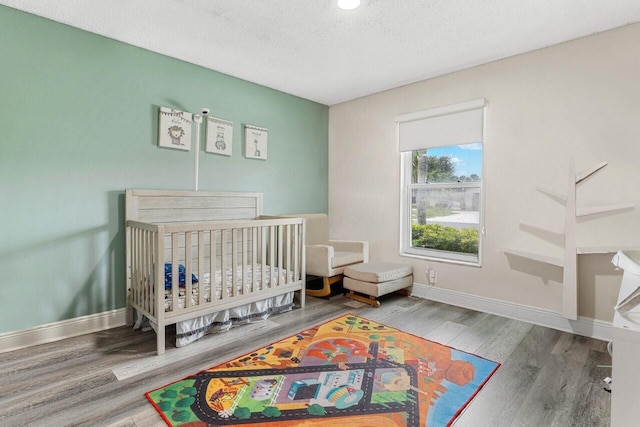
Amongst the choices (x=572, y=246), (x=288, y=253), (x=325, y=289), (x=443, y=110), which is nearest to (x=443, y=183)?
(x=443, y=110)

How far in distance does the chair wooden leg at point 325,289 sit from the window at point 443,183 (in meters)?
0.83

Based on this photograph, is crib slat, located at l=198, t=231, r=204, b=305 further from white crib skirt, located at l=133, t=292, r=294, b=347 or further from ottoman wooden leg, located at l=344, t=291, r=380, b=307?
ottoman wooden leg, located at l=344, t=291, r=380, b=307

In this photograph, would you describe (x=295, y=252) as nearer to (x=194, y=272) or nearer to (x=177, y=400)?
(x=194, y=272)

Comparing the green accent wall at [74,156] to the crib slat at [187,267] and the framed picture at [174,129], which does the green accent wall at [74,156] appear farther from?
the crib slat at [187,267]

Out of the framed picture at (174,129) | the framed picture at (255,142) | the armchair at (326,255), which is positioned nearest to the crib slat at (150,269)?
the framed picture at (174,129)

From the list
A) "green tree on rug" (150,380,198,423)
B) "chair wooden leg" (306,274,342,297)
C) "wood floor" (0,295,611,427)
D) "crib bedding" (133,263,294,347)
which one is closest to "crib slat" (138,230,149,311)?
"crib bedding" (133,263,294,347)

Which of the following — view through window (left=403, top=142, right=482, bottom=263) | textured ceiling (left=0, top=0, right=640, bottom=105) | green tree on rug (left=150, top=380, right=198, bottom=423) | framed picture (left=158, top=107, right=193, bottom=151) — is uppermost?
textured ceiling (left=0, top=0, right=640, bottom=105)

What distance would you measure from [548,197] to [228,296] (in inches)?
109

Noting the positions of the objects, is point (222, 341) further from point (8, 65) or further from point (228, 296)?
point (8, 65)

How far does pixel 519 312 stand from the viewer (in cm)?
291

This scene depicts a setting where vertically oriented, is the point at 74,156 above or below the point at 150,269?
above

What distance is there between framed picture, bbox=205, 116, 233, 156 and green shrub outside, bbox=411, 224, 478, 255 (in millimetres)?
2232

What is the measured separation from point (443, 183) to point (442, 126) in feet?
1.94

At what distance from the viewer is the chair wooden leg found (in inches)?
138
